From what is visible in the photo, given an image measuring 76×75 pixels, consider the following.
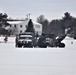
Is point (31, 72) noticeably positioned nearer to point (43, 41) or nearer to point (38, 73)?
point (38, 73)

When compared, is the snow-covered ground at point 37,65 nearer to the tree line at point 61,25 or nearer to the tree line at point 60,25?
the tree line at point 61,25

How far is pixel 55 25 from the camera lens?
157 m

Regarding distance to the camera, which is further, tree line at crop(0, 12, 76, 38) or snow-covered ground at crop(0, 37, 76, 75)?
tree line at crop(0, 12, 76, 38)

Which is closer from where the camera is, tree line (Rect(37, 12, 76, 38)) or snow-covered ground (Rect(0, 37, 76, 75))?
snow-covered ground (Rect(0, 37, 76, 75))

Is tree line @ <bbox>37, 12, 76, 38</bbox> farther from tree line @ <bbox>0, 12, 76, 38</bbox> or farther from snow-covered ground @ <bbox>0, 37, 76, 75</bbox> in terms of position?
snow-covered ground @ <bbox>0, 37, 76, 75</bbox>

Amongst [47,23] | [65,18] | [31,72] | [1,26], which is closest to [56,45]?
[31,72]

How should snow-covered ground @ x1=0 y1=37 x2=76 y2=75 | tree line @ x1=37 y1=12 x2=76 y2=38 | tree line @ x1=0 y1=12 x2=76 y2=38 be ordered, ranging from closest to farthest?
snow-covered ground @ x1=0 y1=37 x2=76 y2=75, tree line @ x1=0 y1=12 x2=76 y2=38, tree line @ x1=37 y1=12 x2=76 y2=38

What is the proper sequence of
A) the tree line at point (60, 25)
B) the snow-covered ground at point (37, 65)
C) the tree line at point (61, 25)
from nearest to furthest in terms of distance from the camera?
1. the snow-covered ground at point (37, 65)
2. the tree line at point (61, 25)
3. the tree line at point (60, 25)

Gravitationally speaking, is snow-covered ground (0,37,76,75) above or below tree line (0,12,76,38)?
below

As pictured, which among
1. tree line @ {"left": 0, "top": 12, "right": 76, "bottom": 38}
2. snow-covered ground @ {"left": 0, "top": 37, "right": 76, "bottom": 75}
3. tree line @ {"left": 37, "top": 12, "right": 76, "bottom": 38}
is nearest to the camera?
snow-covered ground @ {"left": 0, "top": 37, "right": 76, "bottom": 75}

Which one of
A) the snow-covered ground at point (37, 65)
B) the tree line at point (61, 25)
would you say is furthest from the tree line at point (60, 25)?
the snow-covered ground at point (37, 65)

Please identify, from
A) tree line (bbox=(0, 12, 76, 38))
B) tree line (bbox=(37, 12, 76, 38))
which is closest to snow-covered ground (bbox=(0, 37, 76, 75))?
tree line (bbox=(0, 12, 76, 38))

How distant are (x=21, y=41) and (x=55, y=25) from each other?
119 meters

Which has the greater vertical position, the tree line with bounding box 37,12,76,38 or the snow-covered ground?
the tree line with bounding box 37,12,76,38
